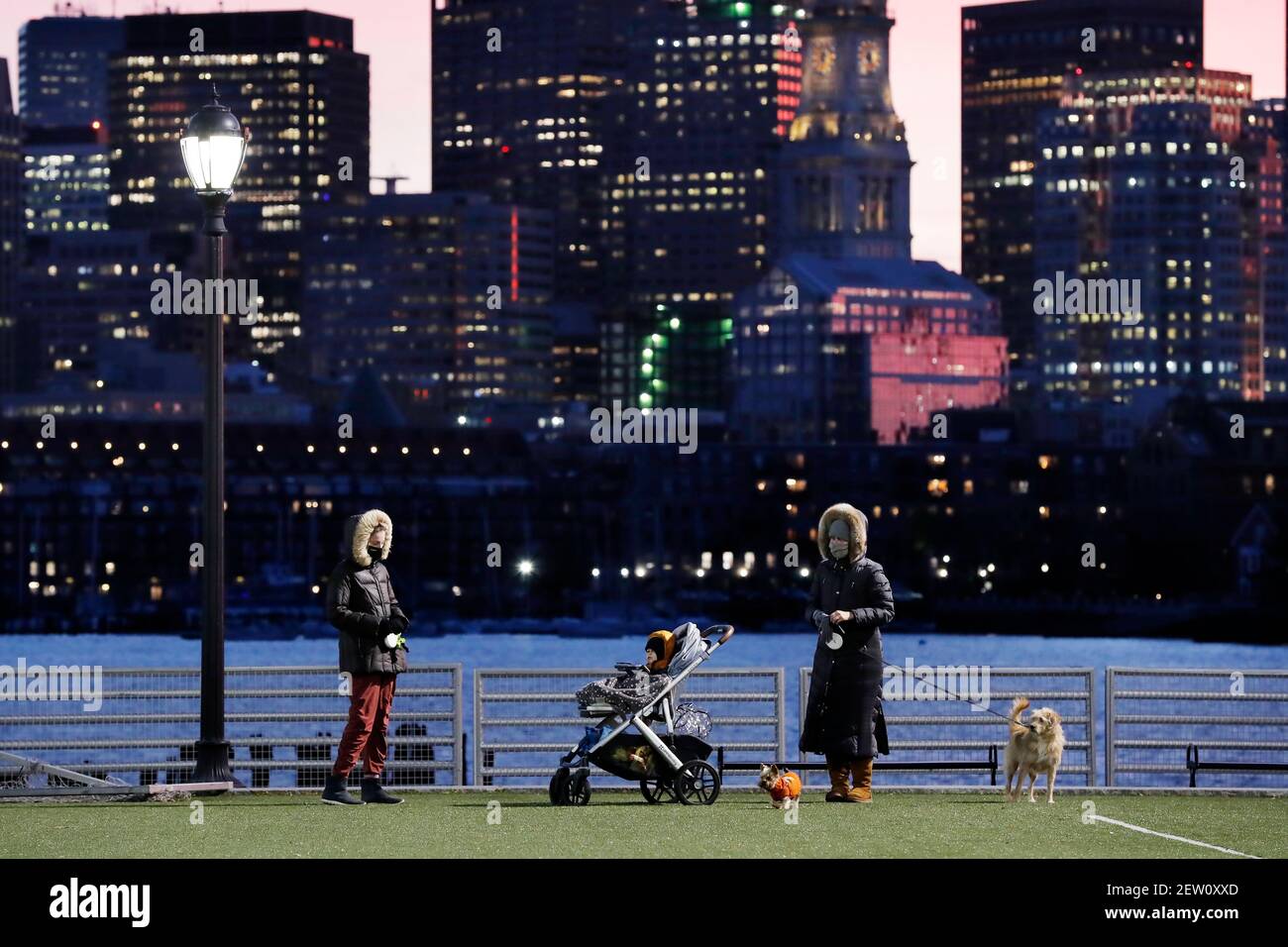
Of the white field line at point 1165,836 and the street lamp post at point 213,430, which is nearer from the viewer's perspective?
the white field line at point 1165,836

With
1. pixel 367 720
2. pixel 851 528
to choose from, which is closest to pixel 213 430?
pixel 367 720

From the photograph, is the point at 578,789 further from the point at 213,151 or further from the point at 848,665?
the point at 213,151

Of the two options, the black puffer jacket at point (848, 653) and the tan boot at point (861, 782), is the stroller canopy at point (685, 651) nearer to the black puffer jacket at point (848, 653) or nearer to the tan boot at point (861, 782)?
the black puffer jacket at point (848, 653)

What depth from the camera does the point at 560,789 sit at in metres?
21.8

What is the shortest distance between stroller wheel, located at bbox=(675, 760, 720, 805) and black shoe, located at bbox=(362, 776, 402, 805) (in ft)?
7.38

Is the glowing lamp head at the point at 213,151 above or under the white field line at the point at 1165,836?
above

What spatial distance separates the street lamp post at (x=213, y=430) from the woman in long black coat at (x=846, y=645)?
4.74 metres

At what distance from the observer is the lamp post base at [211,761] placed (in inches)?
896

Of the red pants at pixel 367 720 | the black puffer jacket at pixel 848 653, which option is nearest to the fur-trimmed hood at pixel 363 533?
the red pants at pixel 367 720

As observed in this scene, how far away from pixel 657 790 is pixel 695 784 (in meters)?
0.30

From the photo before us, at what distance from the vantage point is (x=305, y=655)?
529ft

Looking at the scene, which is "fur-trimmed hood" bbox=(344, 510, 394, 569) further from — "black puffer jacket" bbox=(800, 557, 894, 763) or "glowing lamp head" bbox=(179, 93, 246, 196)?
"glowing lamp head" bbox=(179, 93, 246, 196)

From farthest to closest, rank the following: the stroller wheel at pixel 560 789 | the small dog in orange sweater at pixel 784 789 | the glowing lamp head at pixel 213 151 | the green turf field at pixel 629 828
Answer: the glowing lamp head at pixel 213 151 < the stroller wheel at pixel 560 789 < the small dog in orange sweater at pixel 784 789 < the green turf field at pixel 629 828
